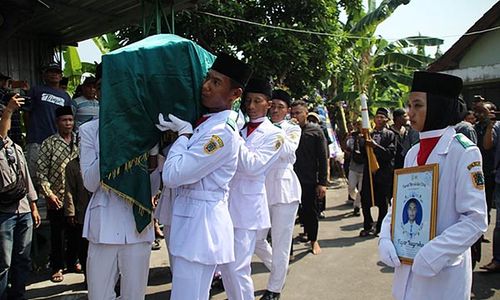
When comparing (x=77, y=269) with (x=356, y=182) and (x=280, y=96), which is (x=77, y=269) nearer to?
(x=280, y=96)

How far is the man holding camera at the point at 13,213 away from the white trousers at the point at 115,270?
3.91ft

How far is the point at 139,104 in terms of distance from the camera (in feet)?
8.18

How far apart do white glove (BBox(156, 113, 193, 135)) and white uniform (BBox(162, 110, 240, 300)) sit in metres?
0.05

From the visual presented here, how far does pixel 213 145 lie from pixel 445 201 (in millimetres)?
1234

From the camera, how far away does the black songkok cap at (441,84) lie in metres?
2.20

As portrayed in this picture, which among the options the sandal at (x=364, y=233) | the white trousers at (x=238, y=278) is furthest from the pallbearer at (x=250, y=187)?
the sandal at (x=364, y=233)

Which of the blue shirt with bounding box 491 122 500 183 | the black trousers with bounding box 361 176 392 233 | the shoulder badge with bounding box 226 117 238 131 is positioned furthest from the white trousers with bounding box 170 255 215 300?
the black trousers with bounding box 361 176 392 233

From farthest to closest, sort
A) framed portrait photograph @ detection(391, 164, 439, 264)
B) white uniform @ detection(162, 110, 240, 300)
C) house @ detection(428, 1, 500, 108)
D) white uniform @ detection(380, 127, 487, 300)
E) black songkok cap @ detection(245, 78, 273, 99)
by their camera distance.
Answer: house @ detection(428, 1, 500, 108) < black songkok cap @ detection(245, 78, 273, 99) < white uniform @ detection(162, 110, 240, 300) < framed portrait photograph @ detection(391, 164, 439, 264) < white uniform @ detection(380, 127, 487, 300)

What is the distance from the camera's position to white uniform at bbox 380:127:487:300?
200 cm

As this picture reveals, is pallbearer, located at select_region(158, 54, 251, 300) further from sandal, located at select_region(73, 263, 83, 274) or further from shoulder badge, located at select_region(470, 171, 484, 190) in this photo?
sandal, located at select_region(73, 263, 83, 274)

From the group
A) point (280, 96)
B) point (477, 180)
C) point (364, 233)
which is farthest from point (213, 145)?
point (364, 233)

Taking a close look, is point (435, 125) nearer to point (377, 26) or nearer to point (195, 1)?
point (195, 1)

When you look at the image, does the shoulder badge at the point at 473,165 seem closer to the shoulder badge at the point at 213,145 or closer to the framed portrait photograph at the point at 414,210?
the framed portrait photograph at the point at 414,210

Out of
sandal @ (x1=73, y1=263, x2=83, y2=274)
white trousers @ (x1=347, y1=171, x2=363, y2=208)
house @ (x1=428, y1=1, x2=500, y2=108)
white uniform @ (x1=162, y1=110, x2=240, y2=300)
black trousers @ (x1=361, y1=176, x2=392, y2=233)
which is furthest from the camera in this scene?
house @ (x1=428, y1=1, x2=500, y2=108)
